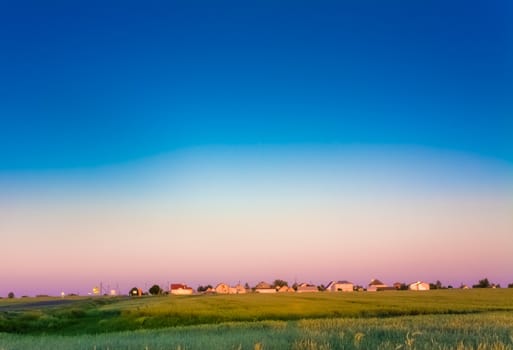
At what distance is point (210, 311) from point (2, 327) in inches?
637

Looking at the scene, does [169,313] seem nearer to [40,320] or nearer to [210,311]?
[210,311]

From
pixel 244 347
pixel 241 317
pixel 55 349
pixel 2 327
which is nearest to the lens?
pixel 244 347

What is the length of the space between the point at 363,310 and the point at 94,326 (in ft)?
71.9

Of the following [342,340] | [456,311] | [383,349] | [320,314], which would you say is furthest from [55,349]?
[456,311]

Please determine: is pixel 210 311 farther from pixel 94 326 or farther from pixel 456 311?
pixel 456 311

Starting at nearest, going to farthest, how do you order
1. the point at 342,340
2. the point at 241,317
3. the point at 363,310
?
the point at 342,340
the point at 241,317
the point at 363,310

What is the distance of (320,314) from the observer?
40.7 meters

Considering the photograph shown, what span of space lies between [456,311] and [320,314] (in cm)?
1123

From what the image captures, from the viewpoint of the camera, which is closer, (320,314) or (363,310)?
(320,314)

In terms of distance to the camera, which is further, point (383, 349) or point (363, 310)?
point (363, 310)

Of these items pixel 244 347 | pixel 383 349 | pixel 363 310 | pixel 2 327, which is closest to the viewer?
pixel 383 349

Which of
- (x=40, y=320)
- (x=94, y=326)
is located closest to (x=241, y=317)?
(x=94, y=326)

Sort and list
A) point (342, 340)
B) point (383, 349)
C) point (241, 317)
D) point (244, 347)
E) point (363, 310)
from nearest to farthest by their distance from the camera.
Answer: point (383, 349) < point (244, 347) < point (342, 340) < point (241, 317) < point (363, 310)

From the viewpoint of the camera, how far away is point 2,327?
37156 millimetres
